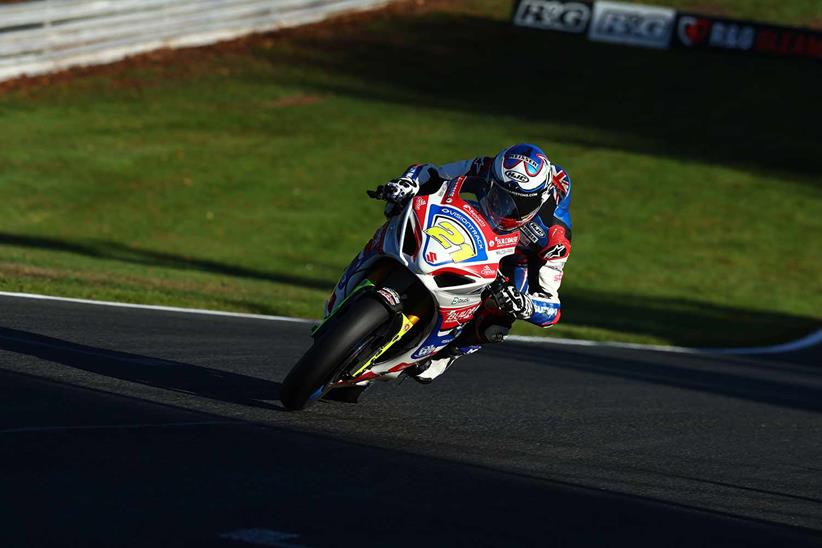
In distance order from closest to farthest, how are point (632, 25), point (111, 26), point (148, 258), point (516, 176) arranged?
1. point (516, 176)
2. point (148, 258)
3. point (111, 26)
4. point (632, 25)

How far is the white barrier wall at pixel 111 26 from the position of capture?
97.2 feet

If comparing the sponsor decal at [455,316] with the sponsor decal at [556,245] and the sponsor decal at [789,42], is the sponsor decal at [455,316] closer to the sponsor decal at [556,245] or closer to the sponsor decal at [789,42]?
the sponsor decal at [556,245]

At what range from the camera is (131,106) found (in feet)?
100

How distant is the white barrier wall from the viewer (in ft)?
97.2

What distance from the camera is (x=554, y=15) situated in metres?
39.7

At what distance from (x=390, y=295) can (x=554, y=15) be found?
3313 centimetres

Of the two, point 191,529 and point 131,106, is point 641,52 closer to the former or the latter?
point 131,106

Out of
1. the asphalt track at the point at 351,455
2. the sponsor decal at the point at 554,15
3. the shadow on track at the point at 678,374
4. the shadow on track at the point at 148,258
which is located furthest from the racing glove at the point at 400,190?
the sponsor decal at the point at 554,15

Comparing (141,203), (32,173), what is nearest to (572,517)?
(141,203)

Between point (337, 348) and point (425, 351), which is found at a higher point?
point (337, 348)

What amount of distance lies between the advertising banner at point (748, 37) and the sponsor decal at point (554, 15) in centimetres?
300

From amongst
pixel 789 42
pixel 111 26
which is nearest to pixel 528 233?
pixel 111 26

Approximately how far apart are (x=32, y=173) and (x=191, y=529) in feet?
68.3

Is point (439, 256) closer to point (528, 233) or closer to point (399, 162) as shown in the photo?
point (528, 233)
